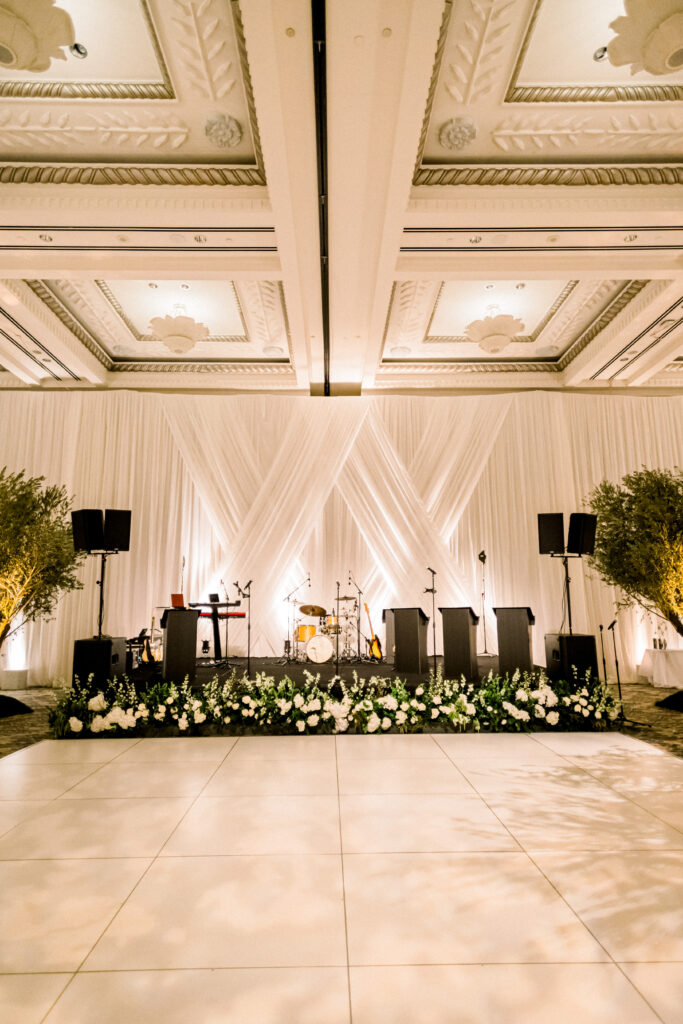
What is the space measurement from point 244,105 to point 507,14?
1.84m

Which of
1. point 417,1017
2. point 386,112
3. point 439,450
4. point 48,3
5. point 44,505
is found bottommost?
point 417,1017

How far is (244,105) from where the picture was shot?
171 inches

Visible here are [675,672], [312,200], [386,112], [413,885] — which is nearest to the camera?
[413,885]

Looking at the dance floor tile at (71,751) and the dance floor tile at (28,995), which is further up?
the dance floor tile at (71,751)

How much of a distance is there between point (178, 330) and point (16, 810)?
5.38 meters

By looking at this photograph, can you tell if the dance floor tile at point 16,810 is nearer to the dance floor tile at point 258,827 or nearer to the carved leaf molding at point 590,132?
the dance floor tile at point 258,827

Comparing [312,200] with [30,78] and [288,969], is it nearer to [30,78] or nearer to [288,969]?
[30,78]

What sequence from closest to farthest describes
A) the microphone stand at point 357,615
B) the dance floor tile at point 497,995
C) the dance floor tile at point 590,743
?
the dance floor tile at point 497,995, the dance floor tile at point 590,743, the microphone stand at point 357,615

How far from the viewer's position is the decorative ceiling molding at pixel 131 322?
6.73m

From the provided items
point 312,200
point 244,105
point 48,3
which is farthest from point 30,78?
point 312,200

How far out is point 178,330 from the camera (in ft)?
22.9

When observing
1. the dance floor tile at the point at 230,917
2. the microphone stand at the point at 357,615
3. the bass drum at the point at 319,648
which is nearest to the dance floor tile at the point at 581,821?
the dance floor tile at the point at 230,917

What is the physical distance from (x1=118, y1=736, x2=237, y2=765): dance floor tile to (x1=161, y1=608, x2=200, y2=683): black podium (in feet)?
3.82

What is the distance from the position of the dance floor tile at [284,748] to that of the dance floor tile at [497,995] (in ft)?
7.72
